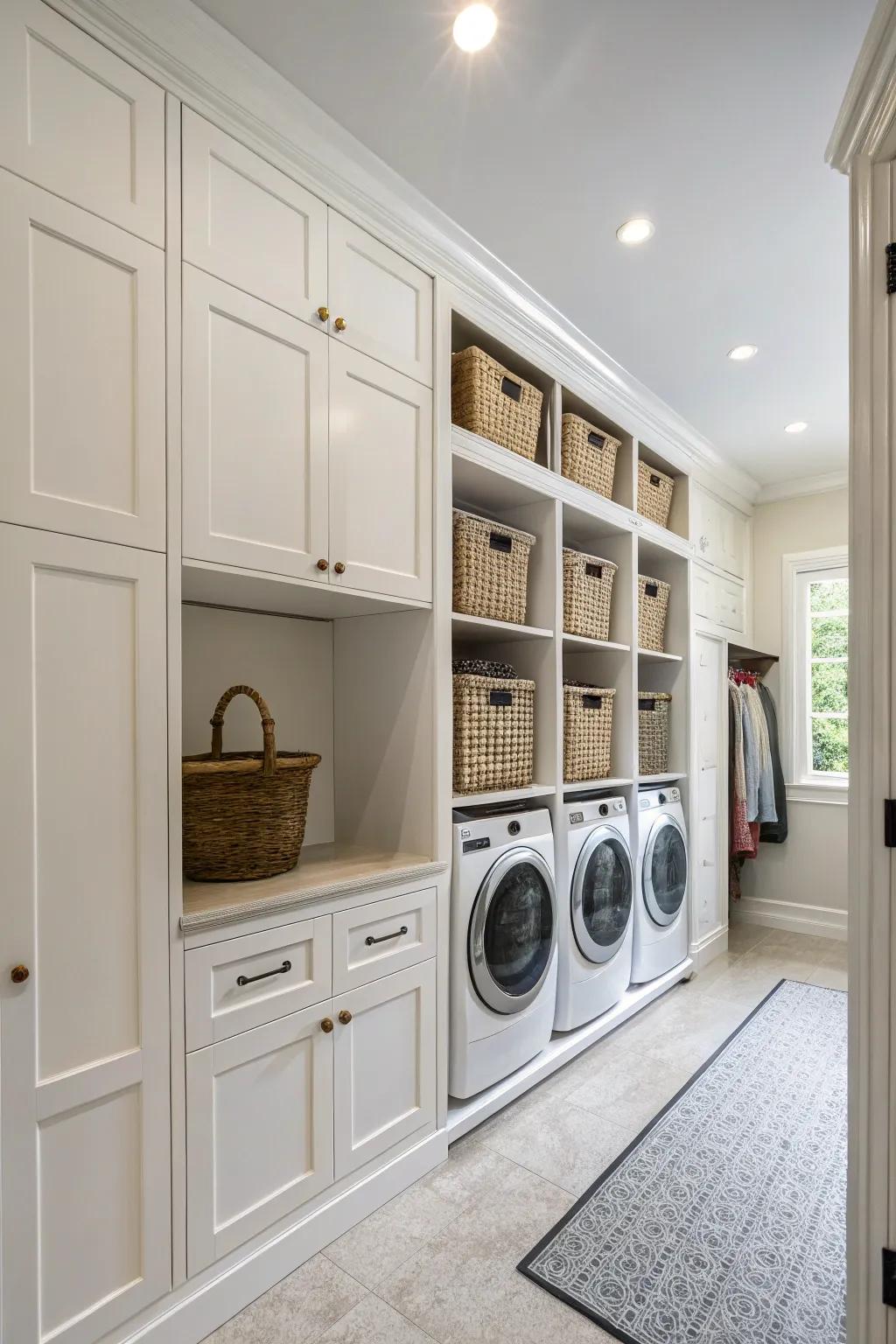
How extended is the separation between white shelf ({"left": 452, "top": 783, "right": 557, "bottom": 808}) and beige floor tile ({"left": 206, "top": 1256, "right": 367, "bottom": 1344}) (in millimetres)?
1155

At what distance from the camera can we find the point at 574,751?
283 centimetres

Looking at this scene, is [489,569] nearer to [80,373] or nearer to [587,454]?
[587,454]

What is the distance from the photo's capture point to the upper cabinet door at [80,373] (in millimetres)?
1255

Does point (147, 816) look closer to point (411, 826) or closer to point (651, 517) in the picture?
point (411, 826)

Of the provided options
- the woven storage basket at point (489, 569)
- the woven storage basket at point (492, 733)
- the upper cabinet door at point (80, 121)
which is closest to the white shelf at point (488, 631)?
the woven storage basket at point (489, 569)

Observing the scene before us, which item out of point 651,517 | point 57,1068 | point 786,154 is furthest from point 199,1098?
point 651,517

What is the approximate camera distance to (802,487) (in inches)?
179

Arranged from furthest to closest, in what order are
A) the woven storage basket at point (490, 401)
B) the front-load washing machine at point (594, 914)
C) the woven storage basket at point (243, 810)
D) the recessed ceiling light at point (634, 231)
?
the front-load washing machine at point (594, 914)
the woven storage basket at point (490, 401)
the recessed ceiling light at point (634, 231)
the woven storage basket at point (243, 810)

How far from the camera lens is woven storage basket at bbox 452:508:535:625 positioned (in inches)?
91.7

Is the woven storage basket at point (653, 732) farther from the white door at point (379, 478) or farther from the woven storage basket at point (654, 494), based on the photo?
the white door at point (379, 478)

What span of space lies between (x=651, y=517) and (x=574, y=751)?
4.36 feet

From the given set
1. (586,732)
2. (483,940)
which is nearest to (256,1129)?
(483,940)

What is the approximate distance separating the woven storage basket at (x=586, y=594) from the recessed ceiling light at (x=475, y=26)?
1.57 meters

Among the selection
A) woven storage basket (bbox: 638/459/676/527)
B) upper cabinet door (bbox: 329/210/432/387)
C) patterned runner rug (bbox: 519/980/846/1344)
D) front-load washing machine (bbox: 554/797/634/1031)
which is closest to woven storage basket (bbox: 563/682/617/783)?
front-load washing machine (bbox: 554/797/634/1031)
